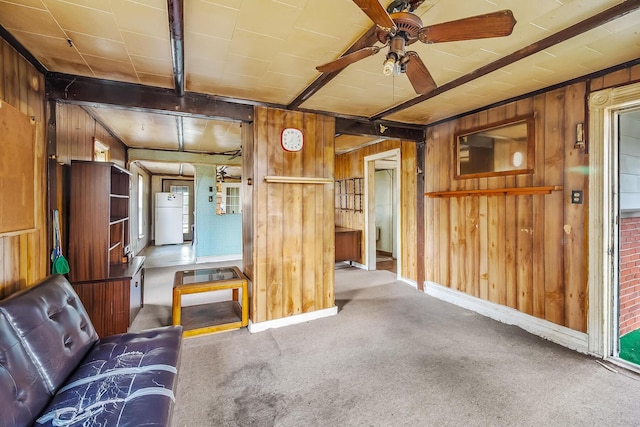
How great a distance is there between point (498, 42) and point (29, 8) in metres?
2.79

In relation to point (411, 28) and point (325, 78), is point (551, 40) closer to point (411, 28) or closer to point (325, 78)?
point (411, 28)

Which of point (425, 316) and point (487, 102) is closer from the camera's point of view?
point (487, 102)

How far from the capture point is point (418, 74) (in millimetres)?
1793

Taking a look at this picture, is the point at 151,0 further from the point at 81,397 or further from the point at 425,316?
the point at 425,316

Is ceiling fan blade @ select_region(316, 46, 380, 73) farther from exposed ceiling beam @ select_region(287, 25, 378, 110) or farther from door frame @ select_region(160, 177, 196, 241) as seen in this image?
door frame @ select_region(160, 177, 196, 241)

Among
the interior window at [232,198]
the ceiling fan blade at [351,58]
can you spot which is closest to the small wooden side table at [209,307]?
the ceiling fan blade at [351,58]

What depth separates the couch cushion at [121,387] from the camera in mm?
1238

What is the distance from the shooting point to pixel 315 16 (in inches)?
67.0

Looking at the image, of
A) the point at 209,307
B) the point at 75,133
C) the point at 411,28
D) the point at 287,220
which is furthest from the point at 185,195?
the point at 411,28

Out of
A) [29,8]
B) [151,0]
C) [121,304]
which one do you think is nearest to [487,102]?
[151,0]

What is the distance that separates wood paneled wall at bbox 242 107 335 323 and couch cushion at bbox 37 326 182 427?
1.29 m

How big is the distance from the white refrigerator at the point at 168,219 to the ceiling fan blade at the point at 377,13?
9.25 meters

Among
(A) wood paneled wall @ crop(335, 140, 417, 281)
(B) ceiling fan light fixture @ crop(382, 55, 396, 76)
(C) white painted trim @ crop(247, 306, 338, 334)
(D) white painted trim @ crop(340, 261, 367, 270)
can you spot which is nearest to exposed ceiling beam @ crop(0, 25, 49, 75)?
(B) ceiling fan light fixture @ crop(382, 55, 396, 76)

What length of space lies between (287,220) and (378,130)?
1.66 metres
